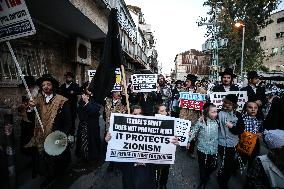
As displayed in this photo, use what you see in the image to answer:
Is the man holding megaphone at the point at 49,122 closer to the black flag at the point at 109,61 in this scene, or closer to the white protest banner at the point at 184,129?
the black flag at the point at 109,61

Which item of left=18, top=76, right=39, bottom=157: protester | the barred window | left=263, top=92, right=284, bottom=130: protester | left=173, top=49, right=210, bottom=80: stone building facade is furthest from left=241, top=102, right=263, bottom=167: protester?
left=173, top=49, right=210, bottom=80: stone building facade

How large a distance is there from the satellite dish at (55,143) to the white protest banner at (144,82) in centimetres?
625

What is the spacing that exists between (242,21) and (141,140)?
35351 mm

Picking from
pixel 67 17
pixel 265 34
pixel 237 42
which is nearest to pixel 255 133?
pixel 67 17

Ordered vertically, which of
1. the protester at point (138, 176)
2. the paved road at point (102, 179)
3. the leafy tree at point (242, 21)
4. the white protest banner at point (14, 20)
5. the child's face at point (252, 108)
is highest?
the leafy tree at point (242, 21)

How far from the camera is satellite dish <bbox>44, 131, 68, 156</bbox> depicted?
570cm

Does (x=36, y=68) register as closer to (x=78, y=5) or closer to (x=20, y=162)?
(x=78, y=5)

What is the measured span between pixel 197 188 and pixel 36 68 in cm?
761

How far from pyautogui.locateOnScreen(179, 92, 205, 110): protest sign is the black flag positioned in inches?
201

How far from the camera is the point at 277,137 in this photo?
4.20m

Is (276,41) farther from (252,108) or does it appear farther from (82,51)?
(252,108)

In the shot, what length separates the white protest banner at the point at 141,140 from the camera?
4.16 metres

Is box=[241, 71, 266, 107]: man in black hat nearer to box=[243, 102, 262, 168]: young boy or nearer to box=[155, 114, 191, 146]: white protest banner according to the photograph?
box=[243, 102, 262, 168]: young boy

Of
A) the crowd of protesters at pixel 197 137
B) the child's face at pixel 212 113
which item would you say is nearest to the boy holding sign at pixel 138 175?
the crowd of protesters at pixel 197 137
